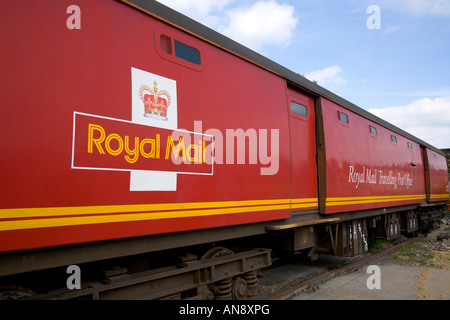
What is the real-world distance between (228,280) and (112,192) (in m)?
2.05

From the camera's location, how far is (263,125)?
14.2 feet

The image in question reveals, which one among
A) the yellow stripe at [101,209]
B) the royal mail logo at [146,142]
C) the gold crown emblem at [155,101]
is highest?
the gold crown emblem at [155,101]

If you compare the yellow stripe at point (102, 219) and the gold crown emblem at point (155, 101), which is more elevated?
the gold crown emblem at point (155, 101)

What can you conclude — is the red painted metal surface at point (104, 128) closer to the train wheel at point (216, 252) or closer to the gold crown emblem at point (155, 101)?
the gold crown emblem at point (155, 101)

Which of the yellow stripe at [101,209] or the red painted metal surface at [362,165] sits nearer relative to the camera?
the yellow stripe at [101,209]

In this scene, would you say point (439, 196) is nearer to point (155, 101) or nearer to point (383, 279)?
point (383, 279)

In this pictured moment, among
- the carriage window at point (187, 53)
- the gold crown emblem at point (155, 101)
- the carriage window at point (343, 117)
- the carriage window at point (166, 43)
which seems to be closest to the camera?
the gold crown emblem at point (155, 101)

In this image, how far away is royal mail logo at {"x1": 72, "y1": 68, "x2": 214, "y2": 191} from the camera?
96.6 inches

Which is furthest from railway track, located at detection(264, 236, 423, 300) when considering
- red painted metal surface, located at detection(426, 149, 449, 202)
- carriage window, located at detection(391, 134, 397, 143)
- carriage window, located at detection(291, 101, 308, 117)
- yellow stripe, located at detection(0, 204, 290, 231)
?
red painted metal surface, located at detection(426, 149, 449, 202)

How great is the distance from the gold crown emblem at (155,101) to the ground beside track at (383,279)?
333cm

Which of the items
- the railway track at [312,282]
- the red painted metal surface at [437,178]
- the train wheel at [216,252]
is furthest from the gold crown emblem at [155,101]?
the red painted metal surface at [437,178]

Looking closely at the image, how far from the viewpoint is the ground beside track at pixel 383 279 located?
5.02 metres

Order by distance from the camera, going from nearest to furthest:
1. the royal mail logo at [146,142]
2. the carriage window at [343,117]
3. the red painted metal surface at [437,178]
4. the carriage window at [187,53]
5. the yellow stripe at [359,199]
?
the royal mail logo at [146,142], the carriage window at [187,53], the yellow stripe at [359,199], the carriage window at [343,117], the red painted metal surface at [437,178]
